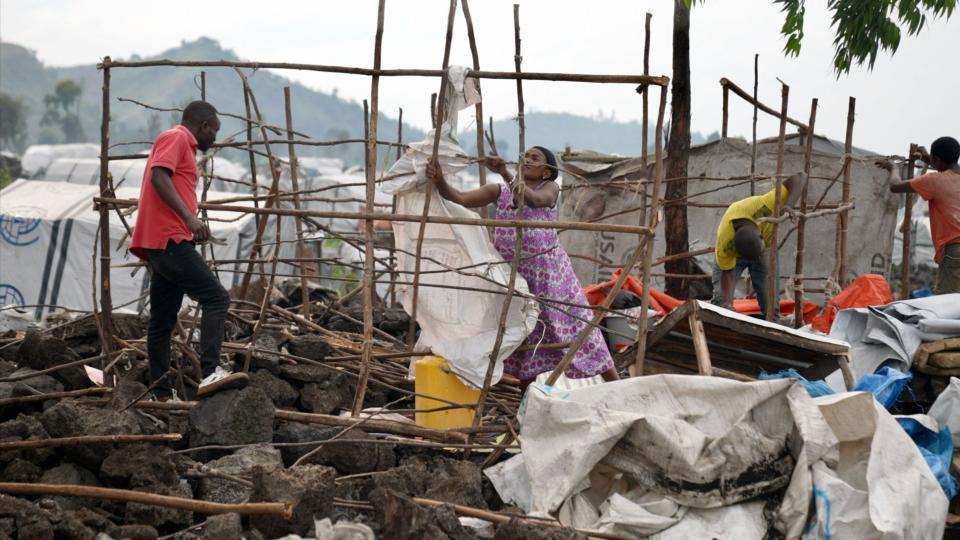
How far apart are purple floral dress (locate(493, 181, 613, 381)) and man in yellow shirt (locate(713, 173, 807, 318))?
2.22m

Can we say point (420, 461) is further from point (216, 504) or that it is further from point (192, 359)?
point (192, 359)

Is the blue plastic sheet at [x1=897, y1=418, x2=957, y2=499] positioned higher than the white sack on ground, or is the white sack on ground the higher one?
the white sack on ground

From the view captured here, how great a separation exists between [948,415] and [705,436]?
1431 mm

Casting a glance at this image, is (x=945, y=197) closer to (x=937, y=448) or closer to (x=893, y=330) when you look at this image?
(x=893, y=330)

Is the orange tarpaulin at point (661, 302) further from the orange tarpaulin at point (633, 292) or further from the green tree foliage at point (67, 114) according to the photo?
the green tree foliage at point (67, 114)

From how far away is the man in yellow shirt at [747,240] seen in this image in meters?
6.92

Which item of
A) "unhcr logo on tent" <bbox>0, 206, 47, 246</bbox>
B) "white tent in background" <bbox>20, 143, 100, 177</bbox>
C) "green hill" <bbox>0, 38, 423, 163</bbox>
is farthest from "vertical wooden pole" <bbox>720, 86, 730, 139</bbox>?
"green hill" <bbox>0, 38, 423, 163</bbox>

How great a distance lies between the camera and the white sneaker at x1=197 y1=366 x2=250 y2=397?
4.47 metres

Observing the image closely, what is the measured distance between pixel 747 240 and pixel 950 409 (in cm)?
252

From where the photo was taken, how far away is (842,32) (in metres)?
8.24

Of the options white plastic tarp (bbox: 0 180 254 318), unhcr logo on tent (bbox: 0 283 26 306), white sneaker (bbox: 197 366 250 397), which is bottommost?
unhcr logo on tent (bbox: 0 283 26 306)

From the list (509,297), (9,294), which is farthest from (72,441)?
(9,294)

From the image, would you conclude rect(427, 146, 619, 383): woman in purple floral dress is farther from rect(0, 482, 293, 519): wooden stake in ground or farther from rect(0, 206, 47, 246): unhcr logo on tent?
rect(0, 206, 47, 246): unhcr logo on tent

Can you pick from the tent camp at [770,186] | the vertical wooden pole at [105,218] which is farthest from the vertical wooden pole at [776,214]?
the vertical wooden pole at [105,218]
